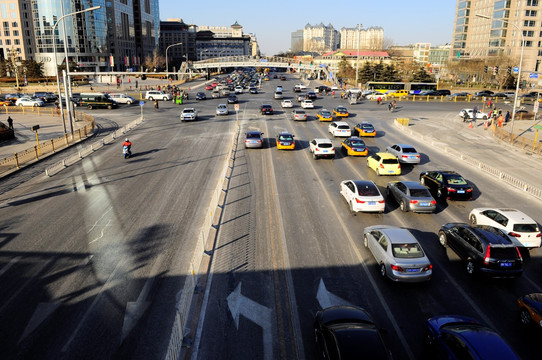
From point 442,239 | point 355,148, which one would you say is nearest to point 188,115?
point 355,148

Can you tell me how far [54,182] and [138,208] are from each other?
770cm

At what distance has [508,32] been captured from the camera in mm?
109312

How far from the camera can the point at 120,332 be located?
1037cm

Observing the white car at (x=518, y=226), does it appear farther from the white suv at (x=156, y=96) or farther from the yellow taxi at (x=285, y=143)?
the white suv at (x=156, y=96)

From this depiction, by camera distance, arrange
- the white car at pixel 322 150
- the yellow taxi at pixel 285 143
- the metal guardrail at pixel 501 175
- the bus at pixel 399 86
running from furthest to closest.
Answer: the bus at pixel 399 86
the yellow taxi at pixel 285 143
the white car at pixel 322 150
the metal guardrail at pixel 501 175

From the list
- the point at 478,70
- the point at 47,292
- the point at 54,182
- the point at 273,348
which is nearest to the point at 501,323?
the point at 273,348

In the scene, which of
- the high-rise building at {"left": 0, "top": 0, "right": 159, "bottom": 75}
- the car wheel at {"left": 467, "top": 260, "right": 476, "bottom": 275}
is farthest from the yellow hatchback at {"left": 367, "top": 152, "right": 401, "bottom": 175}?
the high-rise building at {"left": 0, "top": 0, "right": 159, "bottom": 75}

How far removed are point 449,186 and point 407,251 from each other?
371 inches

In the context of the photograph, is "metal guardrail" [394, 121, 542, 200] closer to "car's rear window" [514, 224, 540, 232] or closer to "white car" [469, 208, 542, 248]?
"white car" [469, 208, 542, 248]

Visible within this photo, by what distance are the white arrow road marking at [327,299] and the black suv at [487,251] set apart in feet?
16.6

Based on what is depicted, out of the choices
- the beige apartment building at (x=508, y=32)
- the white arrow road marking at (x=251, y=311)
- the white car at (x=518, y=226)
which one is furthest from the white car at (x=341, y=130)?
the beige apartment building at (x=508, y=32)

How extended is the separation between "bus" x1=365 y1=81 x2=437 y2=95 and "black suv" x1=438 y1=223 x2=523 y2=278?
72760 mm

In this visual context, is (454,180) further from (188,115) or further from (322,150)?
(188,115)

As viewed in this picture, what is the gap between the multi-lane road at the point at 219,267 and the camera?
10.3 m
